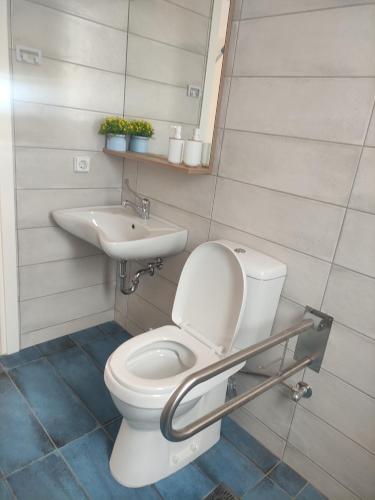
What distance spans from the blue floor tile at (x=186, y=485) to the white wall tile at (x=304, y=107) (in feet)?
4.55

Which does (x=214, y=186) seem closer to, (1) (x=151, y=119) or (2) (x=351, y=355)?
(1) (x=151, y=119)

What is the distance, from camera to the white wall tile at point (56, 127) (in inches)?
66.4

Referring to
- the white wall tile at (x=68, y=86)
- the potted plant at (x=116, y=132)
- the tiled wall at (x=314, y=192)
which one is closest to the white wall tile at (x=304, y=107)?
the tiled wall at (x=314, y=192)

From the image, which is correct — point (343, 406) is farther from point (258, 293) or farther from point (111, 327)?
point (111, 327)

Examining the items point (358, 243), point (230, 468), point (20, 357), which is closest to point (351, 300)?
point (358, 243)

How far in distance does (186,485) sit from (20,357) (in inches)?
45.0

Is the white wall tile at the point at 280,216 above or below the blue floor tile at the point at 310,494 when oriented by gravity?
above

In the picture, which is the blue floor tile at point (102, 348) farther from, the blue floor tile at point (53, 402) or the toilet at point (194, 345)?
the toilet at point (194, 345)

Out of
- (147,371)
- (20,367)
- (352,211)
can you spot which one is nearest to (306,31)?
(352,211)

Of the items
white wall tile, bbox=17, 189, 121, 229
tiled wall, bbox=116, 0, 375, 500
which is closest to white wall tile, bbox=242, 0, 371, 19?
tiled wall, bbox=116, 0, 375, 500

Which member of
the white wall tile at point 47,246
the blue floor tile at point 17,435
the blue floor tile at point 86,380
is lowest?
the blue floor tile at point 17,435

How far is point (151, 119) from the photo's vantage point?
1.99 m

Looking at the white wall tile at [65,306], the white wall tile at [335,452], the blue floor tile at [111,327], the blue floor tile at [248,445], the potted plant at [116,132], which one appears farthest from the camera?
the blue floor tile at [111,327]

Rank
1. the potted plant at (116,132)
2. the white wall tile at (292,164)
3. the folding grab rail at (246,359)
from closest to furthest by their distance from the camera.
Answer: the folding grab rail at (246,359), the white wall tile at (292,164), the potted plant at (116,132)
